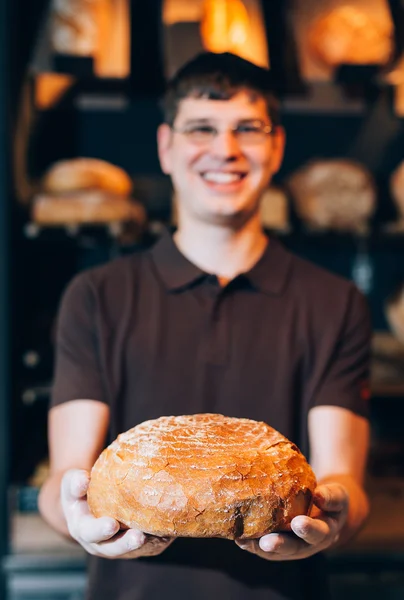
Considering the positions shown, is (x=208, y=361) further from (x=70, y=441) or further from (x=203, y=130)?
(x=203, y=130)

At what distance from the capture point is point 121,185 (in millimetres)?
2326

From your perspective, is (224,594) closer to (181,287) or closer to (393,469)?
(181,287)

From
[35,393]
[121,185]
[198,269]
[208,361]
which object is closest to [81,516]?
[208,361]

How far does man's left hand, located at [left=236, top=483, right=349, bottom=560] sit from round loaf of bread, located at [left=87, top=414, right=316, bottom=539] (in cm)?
2

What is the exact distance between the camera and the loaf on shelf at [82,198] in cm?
218

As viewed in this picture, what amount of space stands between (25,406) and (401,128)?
171cm

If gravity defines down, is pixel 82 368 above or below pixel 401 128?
below

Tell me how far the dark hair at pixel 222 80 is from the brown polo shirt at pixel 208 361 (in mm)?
315

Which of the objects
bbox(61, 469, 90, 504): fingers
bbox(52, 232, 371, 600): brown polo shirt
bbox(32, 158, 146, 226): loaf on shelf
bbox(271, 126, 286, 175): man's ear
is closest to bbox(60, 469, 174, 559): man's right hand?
bbox(61, 469, 90, 504): fingers

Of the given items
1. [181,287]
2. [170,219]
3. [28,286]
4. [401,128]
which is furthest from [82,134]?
[181,287]

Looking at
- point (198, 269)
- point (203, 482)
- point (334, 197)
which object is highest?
point (334, 197)

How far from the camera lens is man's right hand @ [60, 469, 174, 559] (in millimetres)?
985

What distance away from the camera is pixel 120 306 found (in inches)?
58.2

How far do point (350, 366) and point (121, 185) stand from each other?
45.4 inches
